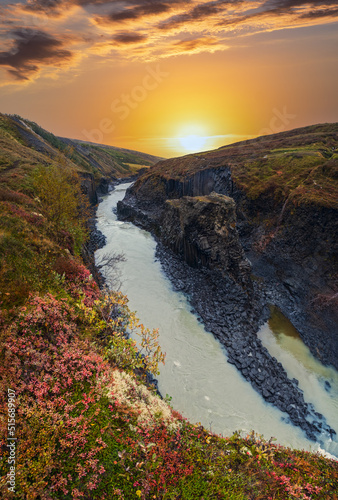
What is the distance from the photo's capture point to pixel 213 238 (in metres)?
42.1

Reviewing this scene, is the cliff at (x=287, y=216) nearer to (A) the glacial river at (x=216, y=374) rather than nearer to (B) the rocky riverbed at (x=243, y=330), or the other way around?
(A) the glacial river at (x=216, y=374)

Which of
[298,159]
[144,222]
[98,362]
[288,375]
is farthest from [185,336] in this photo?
[298,159]

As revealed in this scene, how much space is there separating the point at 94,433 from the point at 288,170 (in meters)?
69.5

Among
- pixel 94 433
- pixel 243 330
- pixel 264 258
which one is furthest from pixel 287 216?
pixel 94 433

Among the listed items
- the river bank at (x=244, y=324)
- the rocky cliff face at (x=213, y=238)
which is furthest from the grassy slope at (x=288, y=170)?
the river bank at (x=244, y=324)

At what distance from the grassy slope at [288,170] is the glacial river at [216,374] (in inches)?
1148

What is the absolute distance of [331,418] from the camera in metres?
22.9

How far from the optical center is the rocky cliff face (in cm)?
4019

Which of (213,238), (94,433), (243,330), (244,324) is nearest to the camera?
(94,433)

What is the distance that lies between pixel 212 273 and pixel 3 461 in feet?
115

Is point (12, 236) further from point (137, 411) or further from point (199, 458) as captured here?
point (199, 458)

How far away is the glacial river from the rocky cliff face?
8463 mm

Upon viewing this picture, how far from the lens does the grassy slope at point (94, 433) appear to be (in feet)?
29.3

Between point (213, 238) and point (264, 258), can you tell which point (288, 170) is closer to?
point (264, 258)
